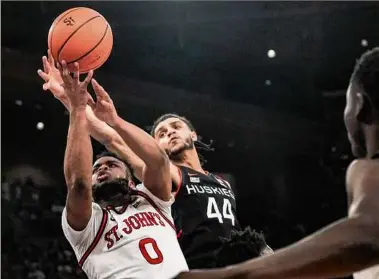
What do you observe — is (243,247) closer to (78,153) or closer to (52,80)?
(78,153)

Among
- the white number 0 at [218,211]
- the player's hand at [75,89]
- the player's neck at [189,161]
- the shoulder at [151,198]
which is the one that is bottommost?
the white number 0 at [218,211]

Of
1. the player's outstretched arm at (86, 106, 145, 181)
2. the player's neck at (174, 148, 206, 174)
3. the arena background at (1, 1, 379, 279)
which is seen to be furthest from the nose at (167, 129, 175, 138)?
the arena background at (1, 1, 379, 279)

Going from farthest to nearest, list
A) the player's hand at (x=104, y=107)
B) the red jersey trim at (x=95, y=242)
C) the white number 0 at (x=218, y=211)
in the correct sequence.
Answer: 1. the white number 0 at (x=218, y=211)
2. the player's hand at (x=104, y=107)
3. the red jersey trim at (x=95, y=242)

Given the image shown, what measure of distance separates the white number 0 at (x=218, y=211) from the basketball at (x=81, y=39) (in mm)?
999

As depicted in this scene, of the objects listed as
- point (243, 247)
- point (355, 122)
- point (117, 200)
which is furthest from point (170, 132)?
point (355, 122)

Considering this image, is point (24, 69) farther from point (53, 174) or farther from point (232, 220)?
point (232, 220)

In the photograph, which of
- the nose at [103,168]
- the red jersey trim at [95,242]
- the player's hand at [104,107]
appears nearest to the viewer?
the red jersey trim at [95,242]

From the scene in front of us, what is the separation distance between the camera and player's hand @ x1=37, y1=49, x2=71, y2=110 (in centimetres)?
297

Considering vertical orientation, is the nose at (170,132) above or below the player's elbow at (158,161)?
above

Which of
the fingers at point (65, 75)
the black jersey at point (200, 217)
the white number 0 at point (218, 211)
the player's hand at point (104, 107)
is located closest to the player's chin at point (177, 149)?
the black jersey at point (200, 217)

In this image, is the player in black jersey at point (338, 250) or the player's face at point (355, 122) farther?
the player's face at point (355, 122)

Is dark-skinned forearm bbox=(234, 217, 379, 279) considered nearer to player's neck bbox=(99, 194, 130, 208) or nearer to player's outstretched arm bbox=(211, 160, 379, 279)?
player's outstretched arm bbox=(211, 160, 379, 279)

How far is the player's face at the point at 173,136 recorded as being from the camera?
3.90 metres

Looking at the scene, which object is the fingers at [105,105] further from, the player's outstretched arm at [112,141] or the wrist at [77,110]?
the player's outstretched arm at [112,141]
